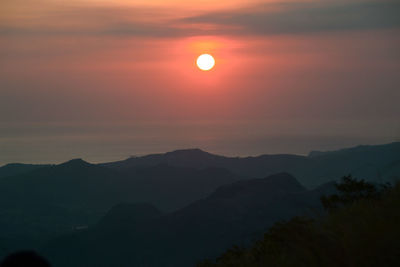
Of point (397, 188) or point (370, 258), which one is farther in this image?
point (397, 188)

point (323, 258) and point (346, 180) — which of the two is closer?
point (323, 258)

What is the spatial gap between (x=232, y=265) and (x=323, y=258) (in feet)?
30.9

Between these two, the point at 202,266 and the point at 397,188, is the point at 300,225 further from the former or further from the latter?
the point at 202,266

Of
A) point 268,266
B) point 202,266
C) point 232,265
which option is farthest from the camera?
point 202,266

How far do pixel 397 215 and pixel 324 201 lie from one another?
93.6 feet

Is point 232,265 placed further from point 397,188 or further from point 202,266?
point 202,266

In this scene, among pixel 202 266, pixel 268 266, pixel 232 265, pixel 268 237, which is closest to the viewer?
pixel 268 266

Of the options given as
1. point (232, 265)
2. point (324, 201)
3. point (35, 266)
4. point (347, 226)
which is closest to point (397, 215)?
point (347, 226)

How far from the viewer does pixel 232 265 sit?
1105 inches

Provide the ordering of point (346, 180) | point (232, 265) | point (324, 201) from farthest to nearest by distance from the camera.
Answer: point (346, 180) → point (324, 201) → point (232, 265)

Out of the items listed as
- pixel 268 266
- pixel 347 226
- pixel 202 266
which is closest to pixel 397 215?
pixel 347 226

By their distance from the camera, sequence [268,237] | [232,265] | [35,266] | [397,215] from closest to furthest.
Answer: [35,266]
[397,215]
[232,265]
[268,237]

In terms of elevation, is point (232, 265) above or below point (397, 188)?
below

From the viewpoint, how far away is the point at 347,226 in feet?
67.8
